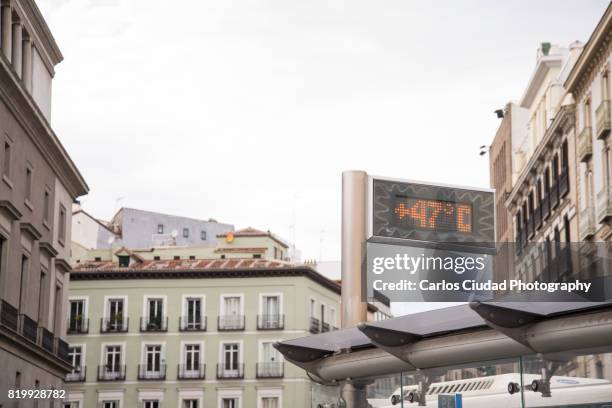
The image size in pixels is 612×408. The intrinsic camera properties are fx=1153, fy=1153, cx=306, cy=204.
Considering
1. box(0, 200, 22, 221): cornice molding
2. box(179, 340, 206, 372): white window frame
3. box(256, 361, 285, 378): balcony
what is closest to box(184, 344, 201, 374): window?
box(179, 340, 206, 372): white window frame

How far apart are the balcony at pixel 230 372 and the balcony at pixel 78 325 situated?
9.72m

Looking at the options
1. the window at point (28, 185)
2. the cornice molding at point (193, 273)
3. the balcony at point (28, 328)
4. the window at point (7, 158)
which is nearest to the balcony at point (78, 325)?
the cornice molding at point (193, 273)

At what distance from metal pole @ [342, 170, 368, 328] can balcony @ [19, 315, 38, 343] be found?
1088 inches

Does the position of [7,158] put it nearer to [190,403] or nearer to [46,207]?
[46,207]

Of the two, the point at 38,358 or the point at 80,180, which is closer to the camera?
the point at 38,358

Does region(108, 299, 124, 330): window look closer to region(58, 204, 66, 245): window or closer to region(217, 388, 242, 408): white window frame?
region(217, 388, 242, 408): white window frame

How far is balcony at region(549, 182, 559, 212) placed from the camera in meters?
54.0

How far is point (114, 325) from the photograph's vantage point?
76188mm

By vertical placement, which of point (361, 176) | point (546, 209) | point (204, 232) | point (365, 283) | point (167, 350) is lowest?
point (365, 283)

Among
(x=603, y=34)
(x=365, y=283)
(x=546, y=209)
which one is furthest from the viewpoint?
(x=546, y=209)

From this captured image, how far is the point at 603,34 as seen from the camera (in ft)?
143

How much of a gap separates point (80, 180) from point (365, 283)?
38.8 metres

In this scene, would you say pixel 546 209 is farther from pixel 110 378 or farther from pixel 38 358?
pixel 110 378

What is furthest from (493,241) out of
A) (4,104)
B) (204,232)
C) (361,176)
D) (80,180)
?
(204,232)
